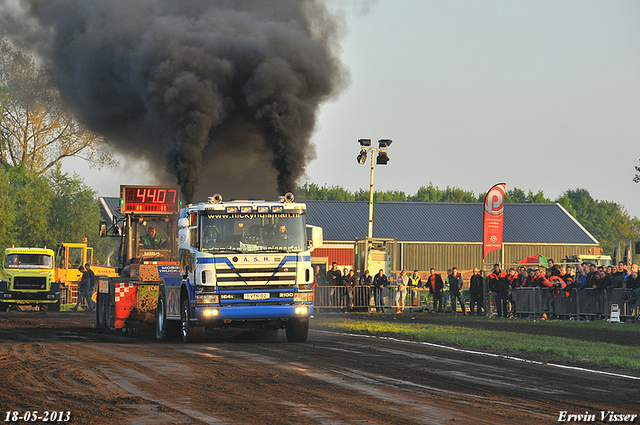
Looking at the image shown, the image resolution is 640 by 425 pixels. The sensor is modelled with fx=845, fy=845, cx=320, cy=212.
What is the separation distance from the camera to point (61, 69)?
90.7 ft

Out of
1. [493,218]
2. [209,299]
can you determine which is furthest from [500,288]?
[209,299]

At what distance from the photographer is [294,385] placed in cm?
1094

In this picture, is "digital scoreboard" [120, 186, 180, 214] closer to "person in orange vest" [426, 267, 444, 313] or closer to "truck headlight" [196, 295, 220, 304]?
"truck headlight" [196, 295, 220, 304]

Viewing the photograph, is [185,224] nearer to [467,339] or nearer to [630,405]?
[467,339]

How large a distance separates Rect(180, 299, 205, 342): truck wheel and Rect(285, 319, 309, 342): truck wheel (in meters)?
1.83

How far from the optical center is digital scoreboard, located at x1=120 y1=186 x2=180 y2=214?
21.7 metres

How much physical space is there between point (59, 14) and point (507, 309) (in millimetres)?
18074

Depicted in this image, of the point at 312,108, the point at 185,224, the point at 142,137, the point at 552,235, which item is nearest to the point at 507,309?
the point at 312,108

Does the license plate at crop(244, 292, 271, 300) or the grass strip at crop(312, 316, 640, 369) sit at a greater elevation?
the license plate at crop(244, 292, 271, 300)

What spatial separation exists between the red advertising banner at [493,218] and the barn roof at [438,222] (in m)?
38.8

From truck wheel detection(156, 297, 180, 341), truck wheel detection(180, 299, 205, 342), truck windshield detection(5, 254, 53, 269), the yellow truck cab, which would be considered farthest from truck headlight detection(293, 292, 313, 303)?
truck windshield detection(5, 254, 53, 269)

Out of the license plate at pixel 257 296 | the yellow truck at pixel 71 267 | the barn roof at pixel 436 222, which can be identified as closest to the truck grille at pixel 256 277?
the license plate at pixel 257 296

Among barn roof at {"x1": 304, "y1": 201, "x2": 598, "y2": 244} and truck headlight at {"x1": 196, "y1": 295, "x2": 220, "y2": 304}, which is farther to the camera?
barn roof at {"x1": 304, "y1": 201, "x2": 598, "y2": 244}

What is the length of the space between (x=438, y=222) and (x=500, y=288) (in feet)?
154
